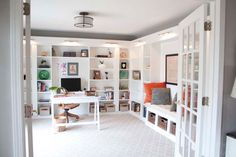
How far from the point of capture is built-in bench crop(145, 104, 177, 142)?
4227 mm

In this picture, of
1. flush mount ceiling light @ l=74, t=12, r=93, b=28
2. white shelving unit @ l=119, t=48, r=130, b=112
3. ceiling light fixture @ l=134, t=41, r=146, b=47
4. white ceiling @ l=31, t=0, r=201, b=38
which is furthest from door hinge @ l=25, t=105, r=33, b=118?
white shelving unit @ l=119, t=48, r=130, b=112

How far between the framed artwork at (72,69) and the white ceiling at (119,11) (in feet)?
4.89

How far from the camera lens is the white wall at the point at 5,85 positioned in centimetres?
157

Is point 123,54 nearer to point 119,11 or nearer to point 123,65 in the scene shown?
point 123,65

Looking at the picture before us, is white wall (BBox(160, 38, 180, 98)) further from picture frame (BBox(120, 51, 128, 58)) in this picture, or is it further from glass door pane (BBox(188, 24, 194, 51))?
glass door pane (BBox(188, 24, 194, 51))

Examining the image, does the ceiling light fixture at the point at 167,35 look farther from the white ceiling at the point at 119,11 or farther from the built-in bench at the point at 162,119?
the built-in bench at the point at 162,119

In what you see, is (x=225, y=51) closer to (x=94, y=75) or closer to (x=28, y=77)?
(x=28, y=77)

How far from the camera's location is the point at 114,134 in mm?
4500

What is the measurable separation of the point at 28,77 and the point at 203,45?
164 cm

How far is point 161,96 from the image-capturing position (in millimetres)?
5102

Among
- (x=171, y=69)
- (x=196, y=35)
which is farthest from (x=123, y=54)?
(x=196, y=35)

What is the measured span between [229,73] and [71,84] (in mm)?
4659

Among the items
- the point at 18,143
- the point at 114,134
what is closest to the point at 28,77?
the point at 18,143

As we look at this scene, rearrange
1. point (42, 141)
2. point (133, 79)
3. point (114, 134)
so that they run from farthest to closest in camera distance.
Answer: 1. point (133, 79)
2. point (114, 134)
3. point (42, 141)
